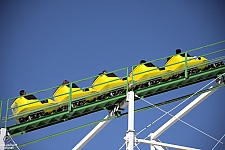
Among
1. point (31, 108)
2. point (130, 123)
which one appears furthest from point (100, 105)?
point (31, 108)

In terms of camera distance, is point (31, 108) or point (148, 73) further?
point (31, 108)

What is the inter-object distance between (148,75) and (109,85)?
4.30ft

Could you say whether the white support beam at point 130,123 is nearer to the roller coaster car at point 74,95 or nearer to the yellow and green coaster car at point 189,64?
the roller coaster car at point 74,95

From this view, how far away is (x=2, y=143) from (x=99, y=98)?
350 centimetres

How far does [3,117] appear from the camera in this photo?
32.2 metres

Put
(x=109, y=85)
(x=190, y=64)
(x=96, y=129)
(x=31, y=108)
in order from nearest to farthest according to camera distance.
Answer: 1. (x=109, y=85)
2. (x=190, y=64)
3. (x=96, y=129)
4. (x=31, y=108)

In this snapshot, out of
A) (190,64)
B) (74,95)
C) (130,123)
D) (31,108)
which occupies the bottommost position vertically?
(130,123)

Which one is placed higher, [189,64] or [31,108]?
[189,64]

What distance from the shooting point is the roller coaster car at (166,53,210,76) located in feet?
103

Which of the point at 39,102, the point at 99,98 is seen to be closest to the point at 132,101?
the point at 99,98

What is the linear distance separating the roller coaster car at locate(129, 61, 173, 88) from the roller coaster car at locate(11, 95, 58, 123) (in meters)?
2.88

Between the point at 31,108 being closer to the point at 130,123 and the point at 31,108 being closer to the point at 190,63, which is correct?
the point at 130,123

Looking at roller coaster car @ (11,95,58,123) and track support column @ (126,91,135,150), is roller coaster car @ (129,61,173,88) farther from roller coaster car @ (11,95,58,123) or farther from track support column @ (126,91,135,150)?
roller coaster car @ (11,95,58,123)

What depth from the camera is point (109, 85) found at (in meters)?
31.4
